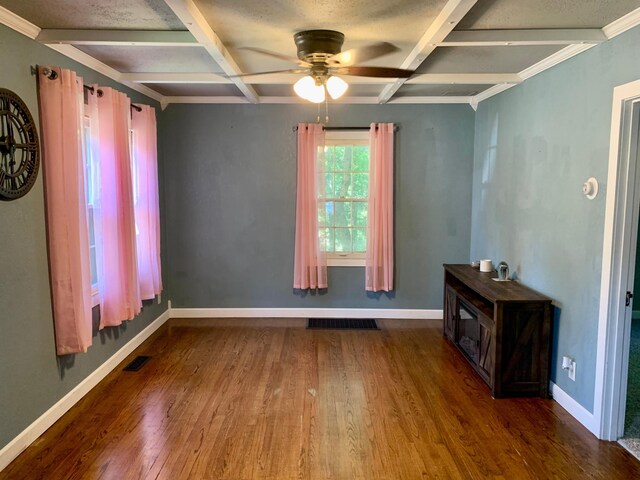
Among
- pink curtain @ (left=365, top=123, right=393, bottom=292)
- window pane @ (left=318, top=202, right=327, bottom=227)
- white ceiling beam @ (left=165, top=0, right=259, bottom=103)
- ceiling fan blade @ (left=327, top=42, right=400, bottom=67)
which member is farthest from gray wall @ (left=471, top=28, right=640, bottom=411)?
white ceiling beam @ (left=165, top=0, right=259, bottom=103)

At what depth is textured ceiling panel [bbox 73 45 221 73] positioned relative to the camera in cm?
310

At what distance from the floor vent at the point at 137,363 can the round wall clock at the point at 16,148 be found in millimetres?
1812

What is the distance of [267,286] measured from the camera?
5.17 metres

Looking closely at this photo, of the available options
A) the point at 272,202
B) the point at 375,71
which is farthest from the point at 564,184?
the point at 272,202

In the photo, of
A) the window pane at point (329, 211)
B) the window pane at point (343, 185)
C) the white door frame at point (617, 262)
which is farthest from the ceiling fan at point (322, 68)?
the window pane at point (329, 211)

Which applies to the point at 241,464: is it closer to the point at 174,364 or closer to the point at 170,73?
the point at 174,364

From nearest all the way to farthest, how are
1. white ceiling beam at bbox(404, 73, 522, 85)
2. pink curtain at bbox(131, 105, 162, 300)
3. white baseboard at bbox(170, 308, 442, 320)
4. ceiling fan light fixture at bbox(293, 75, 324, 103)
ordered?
ceiling fan light fixture at bbox(293, 75, 324, 103), white ceiling beam at bbox(404, 73, 522, 85), pink curtain at bbox(131, 105, 162, 300), white baseboard at bbox(170, 308, 442, 320)

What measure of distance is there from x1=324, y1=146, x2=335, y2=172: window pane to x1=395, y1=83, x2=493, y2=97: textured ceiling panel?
92 centimetres

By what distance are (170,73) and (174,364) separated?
98.6 inches

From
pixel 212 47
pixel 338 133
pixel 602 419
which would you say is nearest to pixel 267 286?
pixel 338 133

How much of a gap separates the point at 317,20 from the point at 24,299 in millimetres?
2349

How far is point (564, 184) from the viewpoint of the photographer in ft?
10.3

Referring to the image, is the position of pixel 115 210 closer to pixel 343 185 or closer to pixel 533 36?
pixel 343 185

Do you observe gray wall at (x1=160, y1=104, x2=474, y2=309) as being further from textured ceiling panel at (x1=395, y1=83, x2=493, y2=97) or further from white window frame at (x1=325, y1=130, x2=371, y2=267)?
textured ceiling panel at (x1=395, y1=83, x2=493, y2=97)
